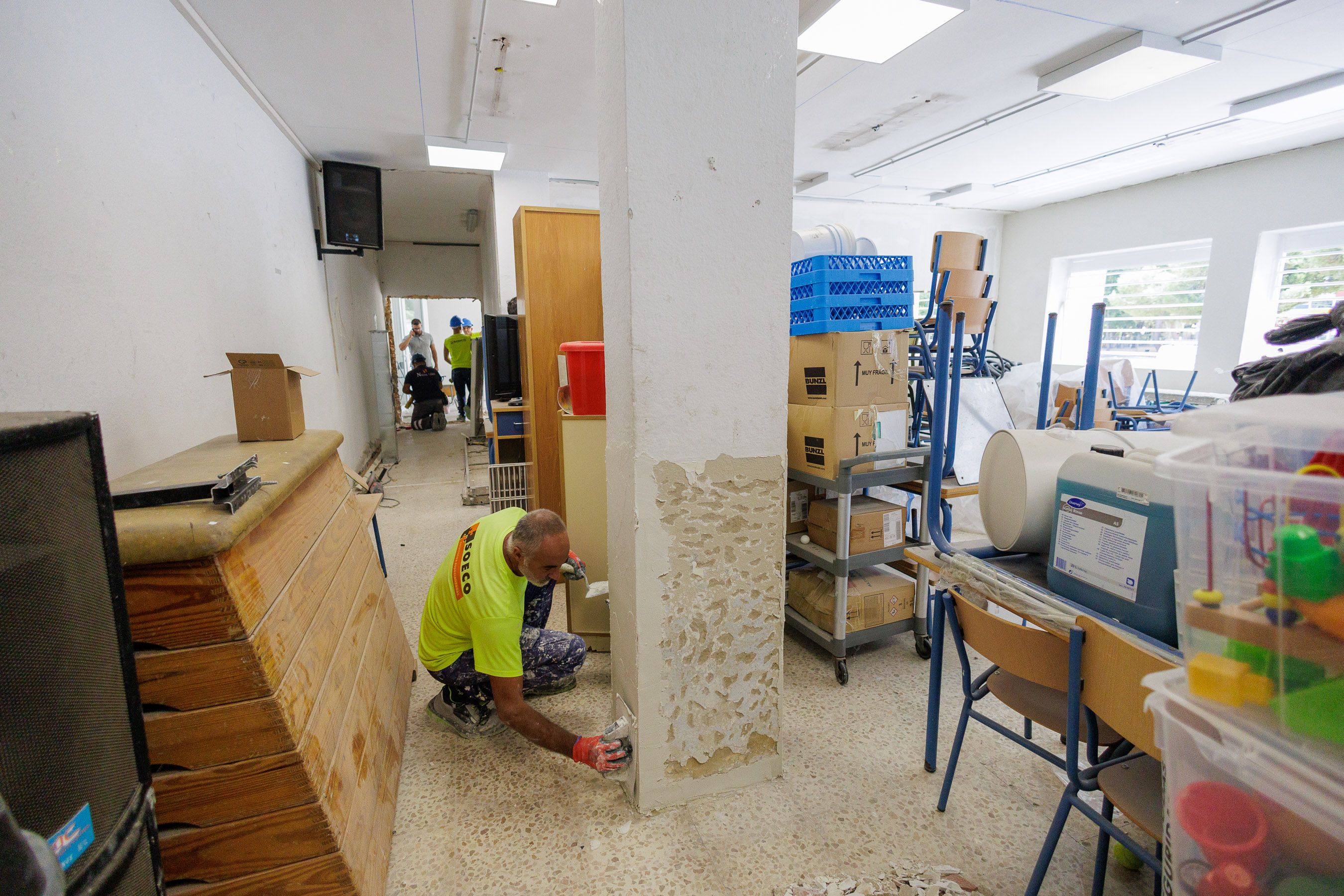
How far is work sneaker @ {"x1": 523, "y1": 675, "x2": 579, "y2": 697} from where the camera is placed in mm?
2193

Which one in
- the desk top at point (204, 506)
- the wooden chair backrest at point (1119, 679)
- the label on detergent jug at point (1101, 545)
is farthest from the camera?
the label on detergent jug at point (1101, 545)

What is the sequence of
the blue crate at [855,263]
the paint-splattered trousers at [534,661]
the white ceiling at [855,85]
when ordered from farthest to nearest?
the white ceiling at [855,85], the blue crate at [855,263], the paint-splattered trousers at [534,661]

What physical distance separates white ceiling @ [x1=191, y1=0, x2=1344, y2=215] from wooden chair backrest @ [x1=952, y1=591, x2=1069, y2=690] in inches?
118

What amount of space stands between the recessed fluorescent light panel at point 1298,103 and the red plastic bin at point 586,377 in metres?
5.48

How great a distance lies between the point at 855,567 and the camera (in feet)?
7.57

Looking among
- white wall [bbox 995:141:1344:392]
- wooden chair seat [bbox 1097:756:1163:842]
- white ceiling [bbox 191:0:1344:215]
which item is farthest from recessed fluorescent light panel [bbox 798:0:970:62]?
white wall [bbox 995:141:1344:392]

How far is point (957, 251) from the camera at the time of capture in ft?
11.8

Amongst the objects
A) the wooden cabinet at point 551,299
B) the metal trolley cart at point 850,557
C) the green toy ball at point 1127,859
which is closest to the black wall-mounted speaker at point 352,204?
the wooden cabinet at point 551,299

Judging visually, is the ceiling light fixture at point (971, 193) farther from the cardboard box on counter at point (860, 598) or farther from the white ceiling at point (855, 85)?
the cardboard box on counter at point (860, 598)

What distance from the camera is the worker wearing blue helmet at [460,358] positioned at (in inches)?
338

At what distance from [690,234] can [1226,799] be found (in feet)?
4.45

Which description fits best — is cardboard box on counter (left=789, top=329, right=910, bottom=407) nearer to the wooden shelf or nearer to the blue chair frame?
the blue chair frame

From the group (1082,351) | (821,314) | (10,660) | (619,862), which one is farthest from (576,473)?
(1082,351)

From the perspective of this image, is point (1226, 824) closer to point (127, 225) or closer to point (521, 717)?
point (521, 717)
